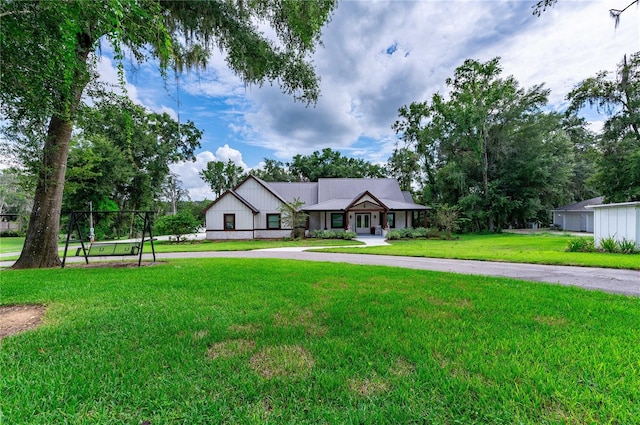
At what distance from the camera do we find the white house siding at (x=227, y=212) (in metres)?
21.3

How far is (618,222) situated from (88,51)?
1818 cm

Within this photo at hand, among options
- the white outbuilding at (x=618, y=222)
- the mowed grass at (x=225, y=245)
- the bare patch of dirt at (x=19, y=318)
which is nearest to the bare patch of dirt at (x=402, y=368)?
the bare patch of dirt at (x=19, y=318)

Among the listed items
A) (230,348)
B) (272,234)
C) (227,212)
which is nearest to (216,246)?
(227,212)

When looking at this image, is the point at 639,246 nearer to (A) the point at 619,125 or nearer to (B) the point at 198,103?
(A) the point at 619,125

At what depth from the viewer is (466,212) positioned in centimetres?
2548

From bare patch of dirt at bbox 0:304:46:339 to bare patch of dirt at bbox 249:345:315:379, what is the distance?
331 centimetres

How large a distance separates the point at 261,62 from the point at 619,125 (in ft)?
88.5

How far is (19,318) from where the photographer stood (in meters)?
3.91

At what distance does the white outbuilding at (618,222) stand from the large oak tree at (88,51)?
1236cm

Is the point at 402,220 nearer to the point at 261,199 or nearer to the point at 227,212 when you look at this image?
the point at 261,199

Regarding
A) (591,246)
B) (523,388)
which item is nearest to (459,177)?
(591,246)

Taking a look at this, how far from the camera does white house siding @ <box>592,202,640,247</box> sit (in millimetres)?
9836

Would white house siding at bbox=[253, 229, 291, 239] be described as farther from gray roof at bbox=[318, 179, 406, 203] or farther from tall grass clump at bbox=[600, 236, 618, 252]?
tall grass clump at bbox=[600, 236, 618, 252]

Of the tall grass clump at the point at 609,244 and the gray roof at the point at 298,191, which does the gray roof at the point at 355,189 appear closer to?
the gray roof at the point at 298,191
